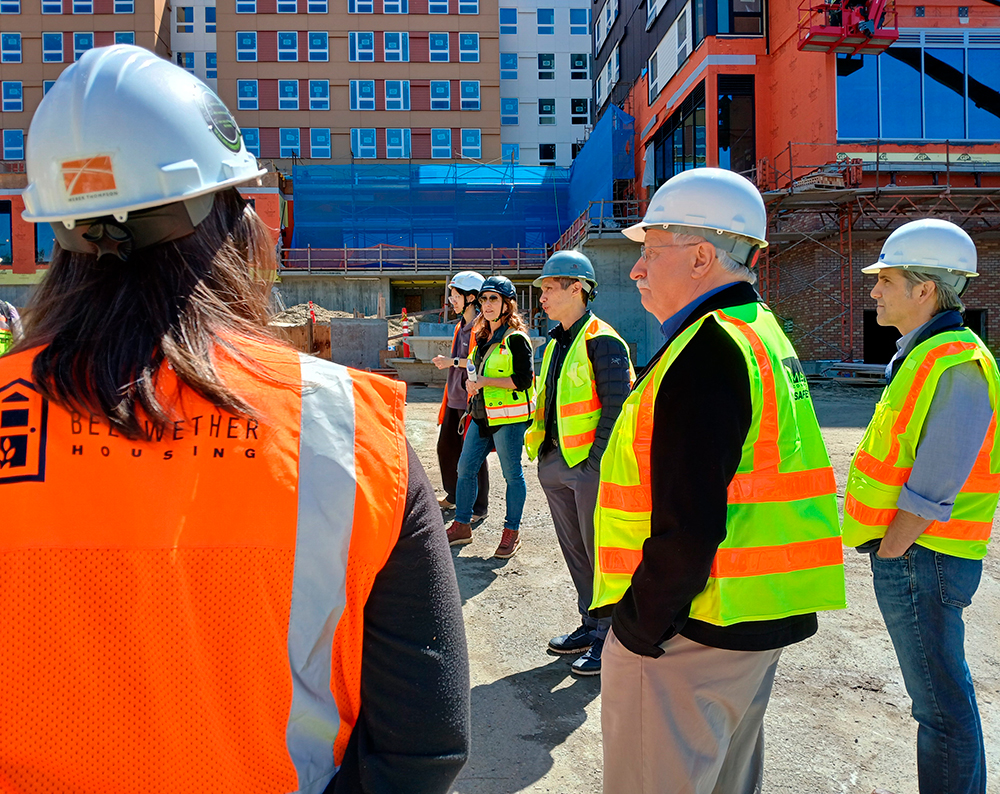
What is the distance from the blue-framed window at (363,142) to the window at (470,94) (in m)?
5.57

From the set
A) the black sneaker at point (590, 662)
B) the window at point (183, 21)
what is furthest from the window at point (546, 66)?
the black sneaker at point (590, 662)

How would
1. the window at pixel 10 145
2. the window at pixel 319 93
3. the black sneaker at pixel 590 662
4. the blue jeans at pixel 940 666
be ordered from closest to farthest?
the blue jeans at pixel 940 666, the black sneaker at pixel 590 662, the window at pixel 10 145, the window at pixel 319 93

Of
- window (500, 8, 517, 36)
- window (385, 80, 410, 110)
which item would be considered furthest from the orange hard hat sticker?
window (500, 8, 517, 36)

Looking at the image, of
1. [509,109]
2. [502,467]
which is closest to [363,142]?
[509,109]

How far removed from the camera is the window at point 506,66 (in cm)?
4666

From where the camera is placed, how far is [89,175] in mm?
996

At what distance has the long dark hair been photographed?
0.94 meters

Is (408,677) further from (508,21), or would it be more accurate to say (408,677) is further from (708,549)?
(508,21)

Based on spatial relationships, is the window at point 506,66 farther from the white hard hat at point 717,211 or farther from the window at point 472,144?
the white hard hat at point 717,211

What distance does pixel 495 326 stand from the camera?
5809 millimetres

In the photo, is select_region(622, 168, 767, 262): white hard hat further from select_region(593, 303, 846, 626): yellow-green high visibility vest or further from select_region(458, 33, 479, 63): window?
select_region(458, 33, 479, 63): window

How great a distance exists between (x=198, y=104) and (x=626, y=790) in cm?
182

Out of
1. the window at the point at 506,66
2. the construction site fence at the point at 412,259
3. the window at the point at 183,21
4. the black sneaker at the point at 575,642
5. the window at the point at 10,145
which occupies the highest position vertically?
the window at the point at 183,21

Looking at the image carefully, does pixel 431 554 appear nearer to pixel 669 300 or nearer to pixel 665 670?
pixel 665 670
